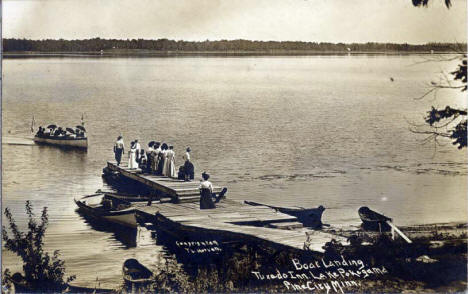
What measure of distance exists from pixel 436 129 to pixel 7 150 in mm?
4411

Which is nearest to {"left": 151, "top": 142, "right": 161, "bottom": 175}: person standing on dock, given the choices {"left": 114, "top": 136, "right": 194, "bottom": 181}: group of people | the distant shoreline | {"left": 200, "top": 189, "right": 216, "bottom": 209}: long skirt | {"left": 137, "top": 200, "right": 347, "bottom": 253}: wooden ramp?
{"left": 114, "top": 136, "right": 194, "bottom": 181}: group of people

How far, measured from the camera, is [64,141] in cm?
720

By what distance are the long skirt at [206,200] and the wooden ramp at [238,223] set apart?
1.8 inches

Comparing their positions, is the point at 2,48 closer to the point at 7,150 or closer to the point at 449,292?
the point at 7,150

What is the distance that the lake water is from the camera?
736 cm

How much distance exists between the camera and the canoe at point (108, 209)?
7234 mm

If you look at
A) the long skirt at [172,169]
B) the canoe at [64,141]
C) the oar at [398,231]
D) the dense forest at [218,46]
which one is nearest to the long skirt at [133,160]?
the long skirt at [172,169]

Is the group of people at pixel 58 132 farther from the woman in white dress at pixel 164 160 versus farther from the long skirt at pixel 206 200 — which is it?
the long skirt at pixel 206 200

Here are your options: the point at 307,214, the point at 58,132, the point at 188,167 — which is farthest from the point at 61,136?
the point at 307,214

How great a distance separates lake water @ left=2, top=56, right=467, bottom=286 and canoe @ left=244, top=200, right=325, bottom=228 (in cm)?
7

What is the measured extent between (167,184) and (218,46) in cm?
156

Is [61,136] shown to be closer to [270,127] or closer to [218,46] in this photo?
[218,46]

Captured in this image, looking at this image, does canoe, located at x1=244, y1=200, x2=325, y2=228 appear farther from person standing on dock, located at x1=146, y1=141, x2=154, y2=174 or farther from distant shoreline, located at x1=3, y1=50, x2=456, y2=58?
distant shoreline, located at x1=3, y1=50, x2=456, y2=58

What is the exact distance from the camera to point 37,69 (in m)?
7.19
